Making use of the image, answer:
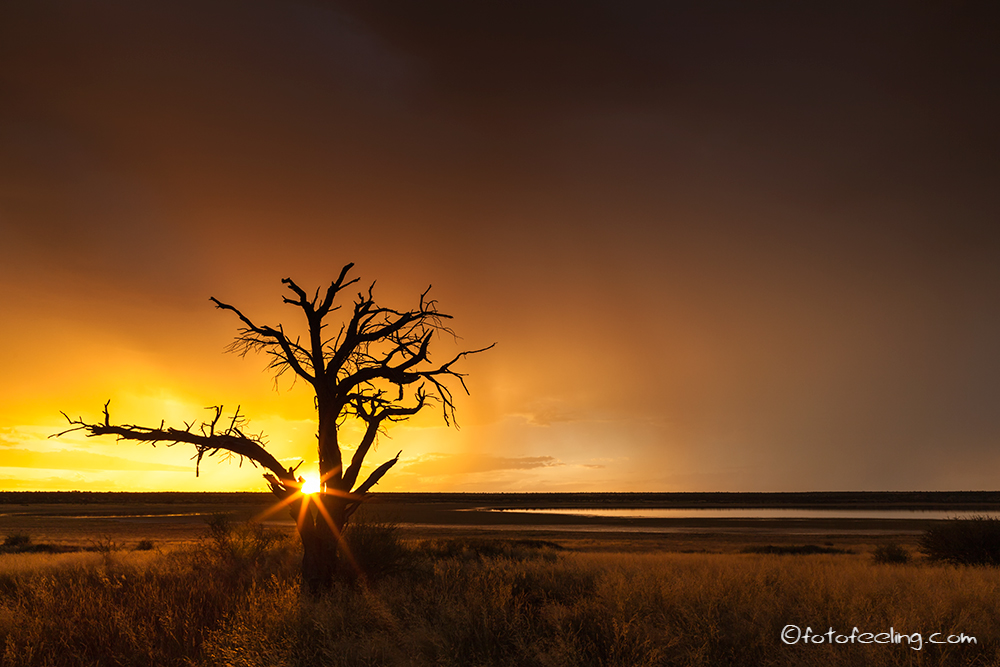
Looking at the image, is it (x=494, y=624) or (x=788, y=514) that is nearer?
(x=494, y=624)

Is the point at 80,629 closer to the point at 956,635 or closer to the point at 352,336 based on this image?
the point at 352,336

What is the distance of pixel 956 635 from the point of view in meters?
8.23

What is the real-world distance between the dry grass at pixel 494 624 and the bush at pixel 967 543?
12333 millimetres

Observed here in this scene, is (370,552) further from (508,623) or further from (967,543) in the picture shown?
(967,543)

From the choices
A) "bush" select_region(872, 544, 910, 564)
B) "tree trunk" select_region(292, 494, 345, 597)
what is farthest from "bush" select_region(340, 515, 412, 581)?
"bush" select_region(872, 544, 910, 564)

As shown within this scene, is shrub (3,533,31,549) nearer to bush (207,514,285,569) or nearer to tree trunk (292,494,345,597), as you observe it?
bush (207,514,285,569)

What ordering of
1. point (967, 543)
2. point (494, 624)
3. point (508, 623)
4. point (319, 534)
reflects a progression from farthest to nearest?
1. point (967, 543)
2. point (319, 534)
3. point (508, 623)
4. point (494, 624)

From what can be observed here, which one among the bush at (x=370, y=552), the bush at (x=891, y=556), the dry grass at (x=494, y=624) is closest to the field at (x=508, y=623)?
the dry grass at (x=494, y=624)

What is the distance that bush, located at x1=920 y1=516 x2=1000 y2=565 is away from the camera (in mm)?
21500

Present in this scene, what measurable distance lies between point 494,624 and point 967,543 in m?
22.2

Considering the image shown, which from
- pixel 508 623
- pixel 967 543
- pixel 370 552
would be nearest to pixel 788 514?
pixel 967 543

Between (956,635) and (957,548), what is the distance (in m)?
18.3

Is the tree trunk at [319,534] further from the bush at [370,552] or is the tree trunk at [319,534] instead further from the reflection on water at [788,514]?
the reflection on water at [788,514]

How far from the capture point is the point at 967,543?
73.4 ft
